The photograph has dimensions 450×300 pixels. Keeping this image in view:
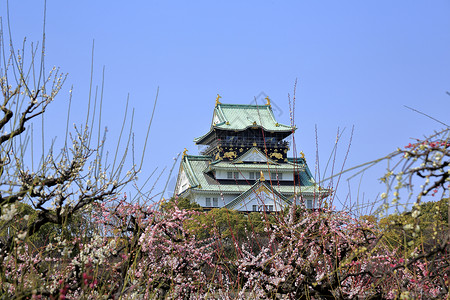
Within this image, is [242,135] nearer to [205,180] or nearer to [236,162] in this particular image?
[236,162]

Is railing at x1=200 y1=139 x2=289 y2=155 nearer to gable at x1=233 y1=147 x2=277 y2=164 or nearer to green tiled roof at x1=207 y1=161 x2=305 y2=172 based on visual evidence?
gable at x1=233 y1=147 x2=277 y2=164

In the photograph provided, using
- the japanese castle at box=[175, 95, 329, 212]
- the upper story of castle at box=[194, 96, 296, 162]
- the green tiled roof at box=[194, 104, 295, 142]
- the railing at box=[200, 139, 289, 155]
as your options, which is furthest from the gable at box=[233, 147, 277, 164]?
the green tiled roof at box=[194, 104, 295, 142]

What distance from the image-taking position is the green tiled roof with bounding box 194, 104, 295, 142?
115 ft

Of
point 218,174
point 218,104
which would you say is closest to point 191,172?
point 218,174

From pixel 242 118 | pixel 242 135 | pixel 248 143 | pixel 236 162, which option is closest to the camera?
pixel 236 162

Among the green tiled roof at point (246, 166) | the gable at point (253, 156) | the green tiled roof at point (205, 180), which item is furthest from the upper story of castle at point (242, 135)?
the green tiled roof at point (205, 180)

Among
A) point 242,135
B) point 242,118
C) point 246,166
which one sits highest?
point 242,118

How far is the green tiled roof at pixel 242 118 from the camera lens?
35156mm

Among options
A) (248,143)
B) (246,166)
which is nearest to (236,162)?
(246,166)

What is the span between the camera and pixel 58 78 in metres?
4.75

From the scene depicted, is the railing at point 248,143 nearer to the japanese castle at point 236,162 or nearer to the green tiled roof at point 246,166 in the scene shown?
the japanese castle at point 236,162

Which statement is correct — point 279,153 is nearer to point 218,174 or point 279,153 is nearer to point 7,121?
point 218,174

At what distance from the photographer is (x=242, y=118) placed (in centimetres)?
3662

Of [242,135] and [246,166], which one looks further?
[242,135]
